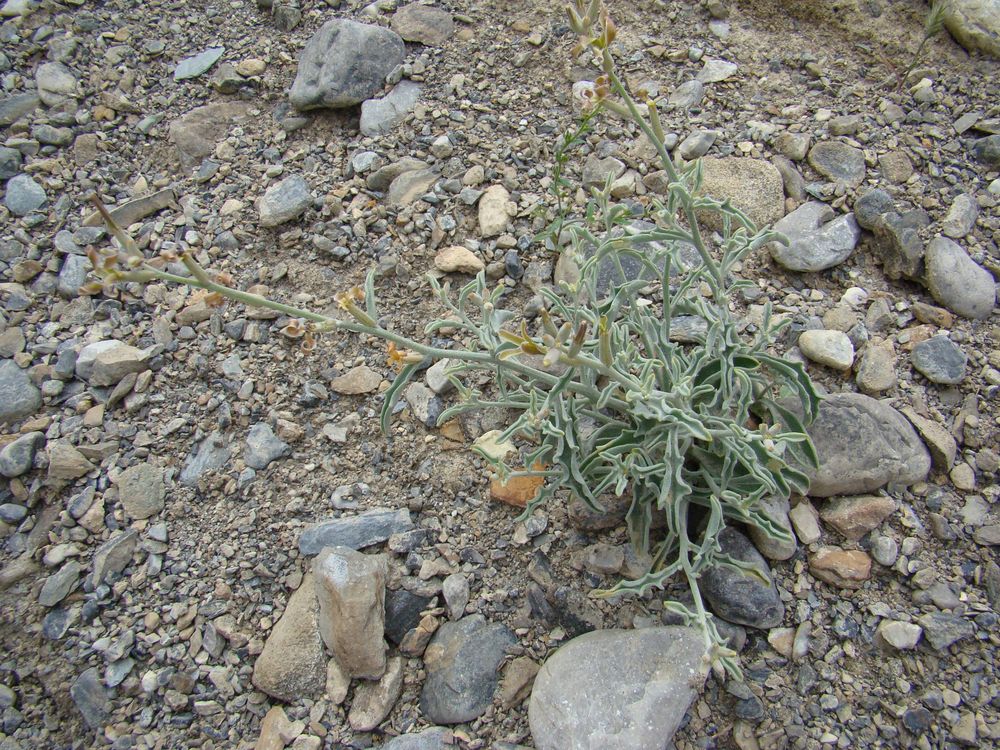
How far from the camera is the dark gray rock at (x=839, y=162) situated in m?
3.32

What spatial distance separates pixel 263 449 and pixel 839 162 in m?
2.76

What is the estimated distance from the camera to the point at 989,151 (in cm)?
327

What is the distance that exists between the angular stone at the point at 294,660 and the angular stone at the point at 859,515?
5.79ft

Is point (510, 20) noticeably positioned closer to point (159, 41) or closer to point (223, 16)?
point (223, 16)

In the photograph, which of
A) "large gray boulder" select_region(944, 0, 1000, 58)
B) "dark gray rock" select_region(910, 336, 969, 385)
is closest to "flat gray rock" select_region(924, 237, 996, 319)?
"dark gray rock" select_region(910, 336, 969, 385)

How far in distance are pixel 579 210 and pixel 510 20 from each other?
1.38 metres

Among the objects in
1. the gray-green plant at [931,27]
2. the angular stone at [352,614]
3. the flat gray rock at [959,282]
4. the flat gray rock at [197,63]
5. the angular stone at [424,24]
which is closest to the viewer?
the angular stone at [352,614]

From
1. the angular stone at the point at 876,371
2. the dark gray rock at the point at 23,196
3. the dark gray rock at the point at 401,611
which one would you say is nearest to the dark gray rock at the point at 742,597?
the angular stone at the point at 876,371

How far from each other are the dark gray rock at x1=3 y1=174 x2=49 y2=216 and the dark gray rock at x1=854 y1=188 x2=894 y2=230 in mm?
3868

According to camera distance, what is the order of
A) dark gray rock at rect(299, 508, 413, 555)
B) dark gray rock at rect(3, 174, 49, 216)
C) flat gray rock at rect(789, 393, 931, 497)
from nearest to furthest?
flat gray rock at rect(789, 393, 931, 497) → dark gray rock at rect(299, 508, 413, 555) → dark gray rock at rect(3, 174, 49, 216)

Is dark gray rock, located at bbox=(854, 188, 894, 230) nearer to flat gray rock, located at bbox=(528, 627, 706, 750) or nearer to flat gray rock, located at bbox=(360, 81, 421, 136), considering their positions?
flat gray rock, located at bbox=(528, 627, 706, 750)

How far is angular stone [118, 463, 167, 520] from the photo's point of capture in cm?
288

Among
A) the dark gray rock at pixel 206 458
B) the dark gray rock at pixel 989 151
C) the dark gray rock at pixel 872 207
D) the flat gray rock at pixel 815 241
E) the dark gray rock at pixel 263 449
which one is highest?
the dark gray rock at pixel 989 151

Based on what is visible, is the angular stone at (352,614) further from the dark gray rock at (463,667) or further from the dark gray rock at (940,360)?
the dark gray rock at (940,360)
